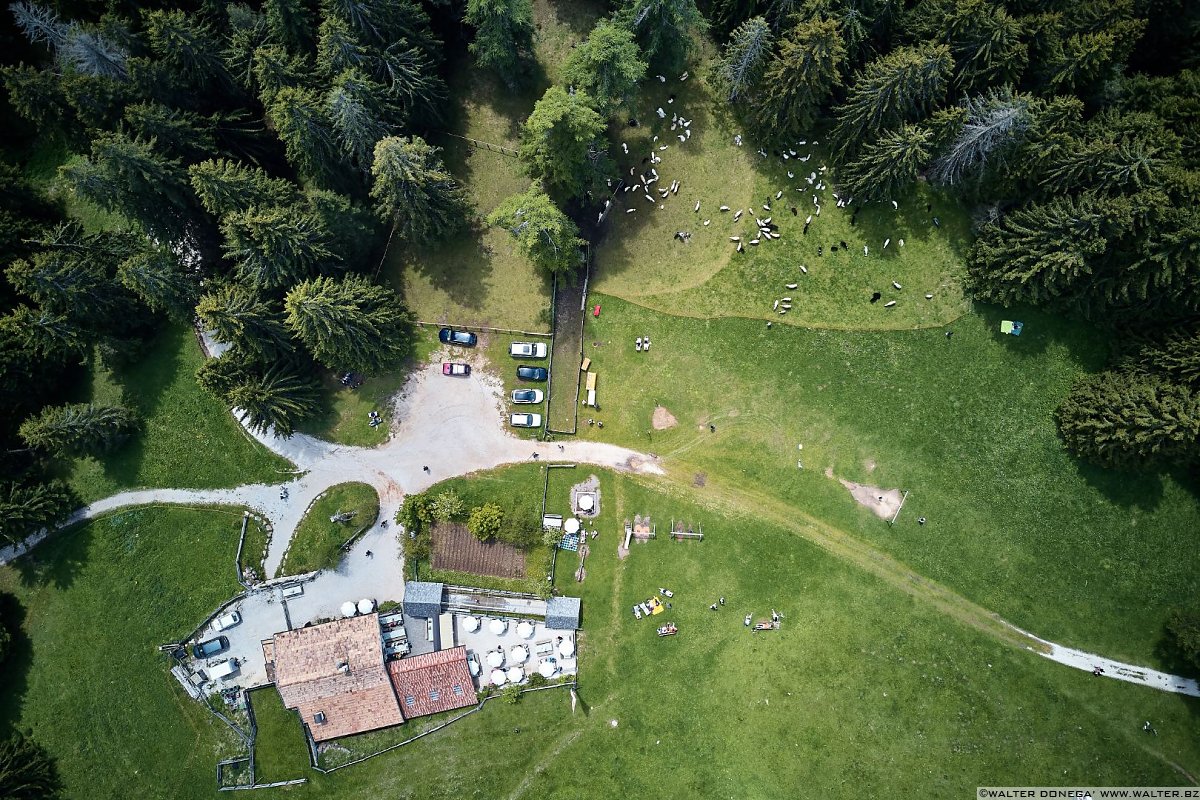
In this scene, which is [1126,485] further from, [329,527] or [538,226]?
[329,527]

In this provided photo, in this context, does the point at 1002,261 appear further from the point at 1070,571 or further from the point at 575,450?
the point at 575,450

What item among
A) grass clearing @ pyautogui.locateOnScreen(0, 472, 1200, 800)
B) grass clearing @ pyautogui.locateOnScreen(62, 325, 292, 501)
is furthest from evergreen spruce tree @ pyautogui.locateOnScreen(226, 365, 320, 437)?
grass clearing @ pyautogui.locateOnScreen(0, 472, 1200, 800)

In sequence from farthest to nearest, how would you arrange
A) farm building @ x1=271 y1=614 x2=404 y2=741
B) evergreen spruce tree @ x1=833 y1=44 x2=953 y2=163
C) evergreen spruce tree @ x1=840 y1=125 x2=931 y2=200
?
farm building @ x1=271 y1=614 x2=404 y2=741
evergreen spruce tree @ x1=840 y1=125 x2=931 y2=200
evergreen spruce tree @ x1=833 y1=44 x2=953 y2=163

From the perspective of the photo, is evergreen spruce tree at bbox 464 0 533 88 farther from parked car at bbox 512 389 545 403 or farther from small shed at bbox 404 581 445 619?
small shed at bbox 404 581 445 619

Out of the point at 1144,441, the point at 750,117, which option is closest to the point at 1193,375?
the point at 1144,441

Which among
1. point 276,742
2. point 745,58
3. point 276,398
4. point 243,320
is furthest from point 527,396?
point 276,742

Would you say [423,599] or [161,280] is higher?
[161,280]
